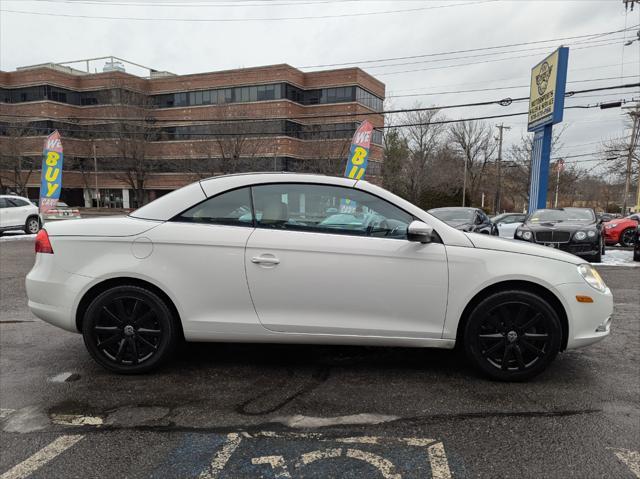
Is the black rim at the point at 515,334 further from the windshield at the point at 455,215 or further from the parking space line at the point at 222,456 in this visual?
the windshield at the point at 455,215

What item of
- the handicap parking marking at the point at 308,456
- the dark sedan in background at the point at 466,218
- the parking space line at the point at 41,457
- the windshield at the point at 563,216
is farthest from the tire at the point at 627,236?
the parking space line at the point at 41,457

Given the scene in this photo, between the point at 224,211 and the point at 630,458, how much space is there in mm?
3053

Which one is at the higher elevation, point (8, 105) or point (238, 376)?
point (8, 105)

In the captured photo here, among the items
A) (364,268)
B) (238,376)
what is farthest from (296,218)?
(238,376)

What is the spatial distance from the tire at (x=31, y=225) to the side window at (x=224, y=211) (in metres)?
16.5

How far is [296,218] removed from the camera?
3.34m

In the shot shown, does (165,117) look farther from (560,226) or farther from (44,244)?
(44,244)

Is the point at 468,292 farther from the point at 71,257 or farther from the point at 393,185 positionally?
the point at 393,185

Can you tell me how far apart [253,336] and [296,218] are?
38.9 inches

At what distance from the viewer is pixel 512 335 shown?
129 inches

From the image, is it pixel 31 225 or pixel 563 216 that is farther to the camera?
pixel 31 225

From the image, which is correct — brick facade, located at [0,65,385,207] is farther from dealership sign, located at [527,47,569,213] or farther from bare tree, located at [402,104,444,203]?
dealership sign, located at [527,47,569,213]

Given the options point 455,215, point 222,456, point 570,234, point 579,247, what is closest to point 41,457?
point 222,456

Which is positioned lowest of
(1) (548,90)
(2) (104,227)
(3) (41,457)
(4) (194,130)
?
(3) (41,457)
